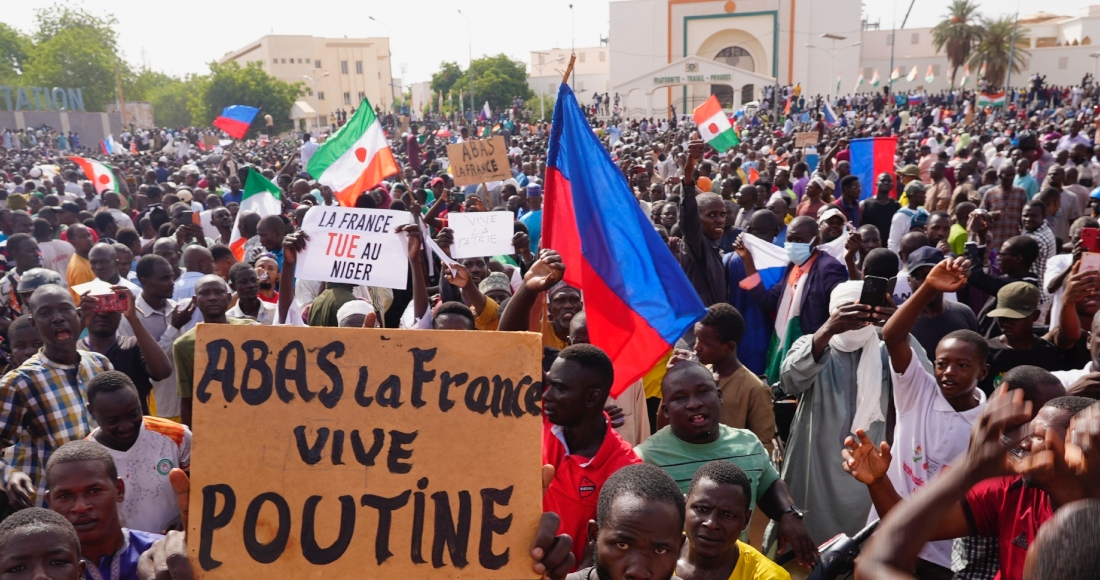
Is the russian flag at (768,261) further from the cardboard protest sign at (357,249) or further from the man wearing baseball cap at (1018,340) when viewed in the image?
the cardboard protest sign at (357,249)

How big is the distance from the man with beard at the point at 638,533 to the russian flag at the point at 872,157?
374 inches

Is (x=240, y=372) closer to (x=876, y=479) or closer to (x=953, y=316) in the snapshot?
(x=876, y=479)

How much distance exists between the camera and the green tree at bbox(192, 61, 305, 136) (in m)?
60.9

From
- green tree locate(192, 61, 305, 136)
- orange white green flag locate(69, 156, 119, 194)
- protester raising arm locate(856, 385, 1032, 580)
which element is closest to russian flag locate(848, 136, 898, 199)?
protester raising arm locate(856, 385, 1032, 580)

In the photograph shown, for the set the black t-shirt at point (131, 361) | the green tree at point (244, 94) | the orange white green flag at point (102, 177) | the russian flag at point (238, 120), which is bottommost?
the black t-shirt at point (131, 361)

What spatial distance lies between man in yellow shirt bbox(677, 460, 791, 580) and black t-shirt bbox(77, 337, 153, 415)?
332 cm

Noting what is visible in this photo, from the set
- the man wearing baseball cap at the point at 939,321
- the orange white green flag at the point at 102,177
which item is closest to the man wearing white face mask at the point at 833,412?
the man wearing baseball cap at the point at 939,321

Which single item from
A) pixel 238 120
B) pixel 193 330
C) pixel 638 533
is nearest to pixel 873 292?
pixel 638 533

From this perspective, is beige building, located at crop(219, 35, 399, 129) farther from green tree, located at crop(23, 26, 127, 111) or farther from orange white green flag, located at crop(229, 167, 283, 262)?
orange white green flag, located at crop(229, 167, 283, 262)

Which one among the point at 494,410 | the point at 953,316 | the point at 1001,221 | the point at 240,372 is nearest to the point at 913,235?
the point at 953,316

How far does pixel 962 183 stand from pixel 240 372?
10827 mm

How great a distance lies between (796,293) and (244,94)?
61.8 m

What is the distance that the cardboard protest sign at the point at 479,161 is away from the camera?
11.2 m

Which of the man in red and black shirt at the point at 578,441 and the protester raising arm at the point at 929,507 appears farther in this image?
the man in red and black shirt at the point at 578,441
